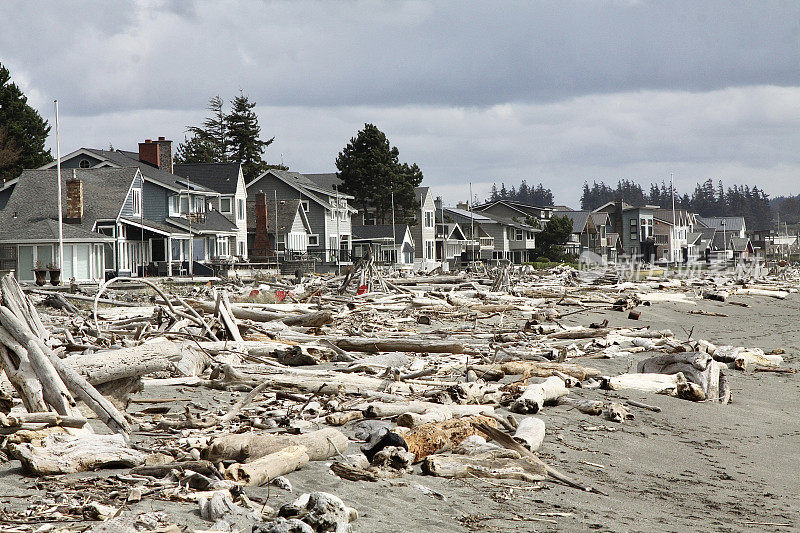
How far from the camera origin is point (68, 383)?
657cm

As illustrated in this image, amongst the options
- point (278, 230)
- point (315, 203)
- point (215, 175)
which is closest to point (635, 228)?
point (315, 203)

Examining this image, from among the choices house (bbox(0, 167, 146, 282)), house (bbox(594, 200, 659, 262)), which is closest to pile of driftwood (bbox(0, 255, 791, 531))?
house (bbox(0, 167, 146, 282))

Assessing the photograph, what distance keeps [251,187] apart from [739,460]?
67.1 metres

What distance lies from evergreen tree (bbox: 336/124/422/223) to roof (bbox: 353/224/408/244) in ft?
9.82

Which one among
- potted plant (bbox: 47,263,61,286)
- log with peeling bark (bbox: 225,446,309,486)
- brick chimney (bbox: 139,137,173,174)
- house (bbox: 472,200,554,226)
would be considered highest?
brick chimney (bbox: 139,137,173,174)

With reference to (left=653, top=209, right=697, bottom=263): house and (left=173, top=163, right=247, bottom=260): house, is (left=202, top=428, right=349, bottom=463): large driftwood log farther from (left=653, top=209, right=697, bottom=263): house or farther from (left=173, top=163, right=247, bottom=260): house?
(left=653, top=209, right=697, bottom=263): house

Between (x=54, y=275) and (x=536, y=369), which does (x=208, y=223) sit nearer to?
(x=54, y=275)

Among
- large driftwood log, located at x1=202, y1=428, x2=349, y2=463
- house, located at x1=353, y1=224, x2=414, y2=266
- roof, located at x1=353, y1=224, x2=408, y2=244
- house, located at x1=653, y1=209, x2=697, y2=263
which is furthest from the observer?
house, located at x1=653, y1=209, x2=697, y2=263

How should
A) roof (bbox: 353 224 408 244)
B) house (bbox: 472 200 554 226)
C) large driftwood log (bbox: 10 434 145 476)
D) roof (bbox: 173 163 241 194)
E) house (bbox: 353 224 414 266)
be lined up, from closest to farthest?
large driftwood log (bbox: 10 434 145 476), roof (bbox: 173 163 241 194), house (bbox: 353 224 414 266), roof (bbox: 353 224 408 244), house (bbox: 472 200 554 226)

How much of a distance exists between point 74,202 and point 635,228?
91.8 metres

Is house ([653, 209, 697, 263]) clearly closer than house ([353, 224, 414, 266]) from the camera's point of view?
No

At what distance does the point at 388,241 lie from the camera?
7575 cm

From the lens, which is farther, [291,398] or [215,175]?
[215,175]

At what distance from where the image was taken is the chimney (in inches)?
1753
